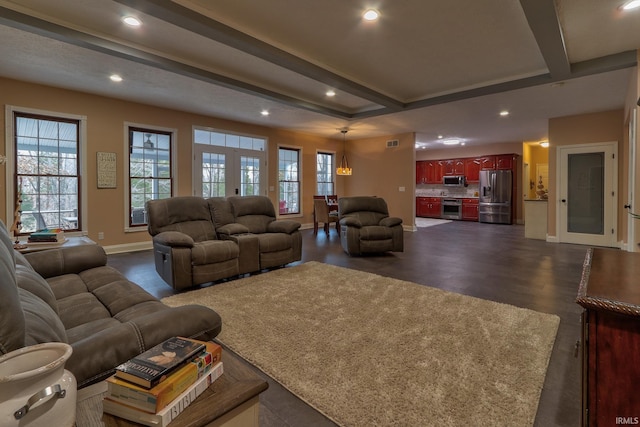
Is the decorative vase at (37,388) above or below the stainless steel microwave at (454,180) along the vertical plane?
below

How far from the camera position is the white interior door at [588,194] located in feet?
19.8

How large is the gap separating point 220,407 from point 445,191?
1249 cm

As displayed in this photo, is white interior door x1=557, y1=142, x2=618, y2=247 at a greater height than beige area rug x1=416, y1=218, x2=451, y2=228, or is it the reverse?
white interior door x1=557, y1=142, x2=618, y2=247

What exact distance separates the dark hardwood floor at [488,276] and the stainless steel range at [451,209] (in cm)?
379

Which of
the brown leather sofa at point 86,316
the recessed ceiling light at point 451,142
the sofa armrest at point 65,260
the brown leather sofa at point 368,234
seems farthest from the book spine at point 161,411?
the recessed ceiling light at point 451,142

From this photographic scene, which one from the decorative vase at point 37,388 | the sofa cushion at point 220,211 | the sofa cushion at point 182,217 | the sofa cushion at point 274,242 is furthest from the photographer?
the sofa cushion at point 220,211

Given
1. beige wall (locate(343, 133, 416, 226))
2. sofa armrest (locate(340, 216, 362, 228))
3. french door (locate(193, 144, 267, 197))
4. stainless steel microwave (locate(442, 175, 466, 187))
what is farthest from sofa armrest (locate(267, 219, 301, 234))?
stainless steel microwave (locate(442, 175, 466, 187))

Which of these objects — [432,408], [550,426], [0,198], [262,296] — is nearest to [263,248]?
[262,296]

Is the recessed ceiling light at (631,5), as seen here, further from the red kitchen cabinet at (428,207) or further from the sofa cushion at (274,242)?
the red kitchen cabinet at (428,207)

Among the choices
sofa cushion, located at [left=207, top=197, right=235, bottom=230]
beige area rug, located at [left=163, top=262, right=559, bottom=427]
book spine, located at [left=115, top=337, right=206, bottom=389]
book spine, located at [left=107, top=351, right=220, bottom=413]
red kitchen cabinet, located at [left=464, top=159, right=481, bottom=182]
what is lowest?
beige area rug, located at [left=163, top=262, right=559, bottom=427]

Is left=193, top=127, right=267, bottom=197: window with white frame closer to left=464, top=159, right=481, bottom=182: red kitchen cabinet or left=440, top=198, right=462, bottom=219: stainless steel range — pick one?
left=440, top=198, right=462, bottom=219: stainless steel range

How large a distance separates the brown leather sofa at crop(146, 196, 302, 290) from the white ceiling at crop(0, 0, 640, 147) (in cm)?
176

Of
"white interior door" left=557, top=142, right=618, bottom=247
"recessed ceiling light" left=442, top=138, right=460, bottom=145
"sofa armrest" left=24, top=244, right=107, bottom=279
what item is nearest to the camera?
"sofa armrest" left=24, top=244, right=107, bottom=279

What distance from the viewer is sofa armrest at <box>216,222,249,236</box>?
166 inches
